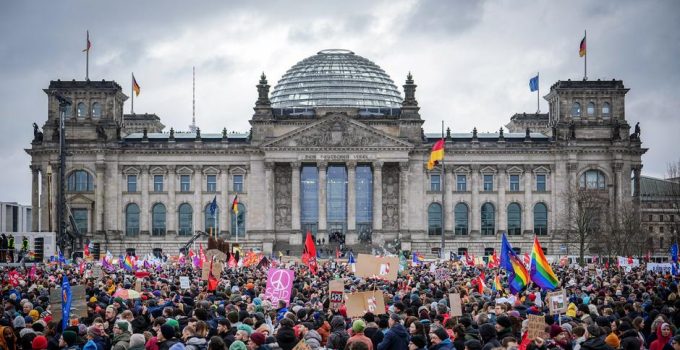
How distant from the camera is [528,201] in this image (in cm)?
10381

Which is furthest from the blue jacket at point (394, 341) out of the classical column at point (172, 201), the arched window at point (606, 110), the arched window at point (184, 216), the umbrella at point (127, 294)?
the arched window at point (606, 110)

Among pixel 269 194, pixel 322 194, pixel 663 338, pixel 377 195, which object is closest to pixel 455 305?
pixel 663 338

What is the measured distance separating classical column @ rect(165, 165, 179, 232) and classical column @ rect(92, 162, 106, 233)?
6.45 meters

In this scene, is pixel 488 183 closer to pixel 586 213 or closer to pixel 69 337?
pixel 586 213

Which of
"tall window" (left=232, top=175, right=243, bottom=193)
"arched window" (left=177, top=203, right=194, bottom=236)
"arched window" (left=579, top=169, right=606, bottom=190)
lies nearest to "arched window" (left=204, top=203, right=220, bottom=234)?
"arched window" (left=177, top=203, right=194, bottom=236)

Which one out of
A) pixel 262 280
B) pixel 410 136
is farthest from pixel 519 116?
pixel 262 280

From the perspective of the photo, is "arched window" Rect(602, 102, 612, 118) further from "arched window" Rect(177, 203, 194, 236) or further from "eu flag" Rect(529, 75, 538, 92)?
"arched window" Rect(177, 203, 194, 236)

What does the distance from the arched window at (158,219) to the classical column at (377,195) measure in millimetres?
21338

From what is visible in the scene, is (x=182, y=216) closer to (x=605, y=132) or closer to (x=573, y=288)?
(x=605, y=132)

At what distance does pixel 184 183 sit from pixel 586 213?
39573 mm

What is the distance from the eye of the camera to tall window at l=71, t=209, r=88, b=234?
102 meters

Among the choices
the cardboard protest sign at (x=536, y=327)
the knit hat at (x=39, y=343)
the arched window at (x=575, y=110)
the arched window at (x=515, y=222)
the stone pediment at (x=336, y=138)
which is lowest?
the knit hat at (x=39, y=343)

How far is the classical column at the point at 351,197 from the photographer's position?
100688mm

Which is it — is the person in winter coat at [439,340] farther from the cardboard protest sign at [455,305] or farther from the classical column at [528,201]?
the classical column at [528,201]
